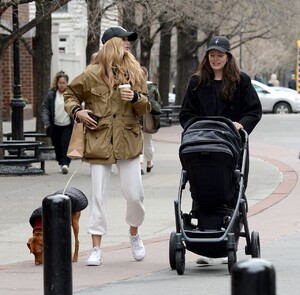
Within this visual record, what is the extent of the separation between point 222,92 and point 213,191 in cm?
100

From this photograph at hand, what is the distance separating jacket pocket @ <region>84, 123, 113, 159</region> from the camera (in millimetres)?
9258

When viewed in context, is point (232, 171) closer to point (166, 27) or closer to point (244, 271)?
point (244, 271)

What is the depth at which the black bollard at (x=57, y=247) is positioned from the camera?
607 centimetres

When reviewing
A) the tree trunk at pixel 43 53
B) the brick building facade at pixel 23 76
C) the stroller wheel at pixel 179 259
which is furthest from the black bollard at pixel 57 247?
the brick building facade at pixel 23 76

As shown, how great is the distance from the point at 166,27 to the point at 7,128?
6.10 m

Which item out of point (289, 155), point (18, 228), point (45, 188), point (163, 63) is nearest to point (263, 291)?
point (18, 228)

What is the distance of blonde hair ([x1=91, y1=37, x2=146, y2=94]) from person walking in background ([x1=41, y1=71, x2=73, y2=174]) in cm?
855

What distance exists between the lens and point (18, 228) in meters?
11.9

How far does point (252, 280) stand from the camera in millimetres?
4230

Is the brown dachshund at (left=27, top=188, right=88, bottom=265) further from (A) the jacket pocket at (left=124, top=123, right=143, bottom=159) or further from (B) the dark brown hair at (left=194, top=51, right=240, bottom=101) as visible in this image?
(B) the dark brown hair at (left=194, top=51, right=240, bottom=101)

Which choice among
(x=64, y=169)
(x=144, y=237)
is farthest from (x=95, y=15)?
(x=144, y=237)

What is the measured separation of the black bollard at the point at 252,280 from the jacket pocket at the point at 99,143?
16.5 ft

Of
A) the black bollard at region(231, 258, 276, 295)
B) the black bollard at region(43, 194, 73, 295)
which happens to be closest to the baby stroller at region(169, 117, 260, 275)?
the black bollard at region(43, 194, 73, 295)

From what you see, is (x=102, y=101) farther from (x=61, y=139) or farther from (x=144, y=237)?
(x=61, y=139)
